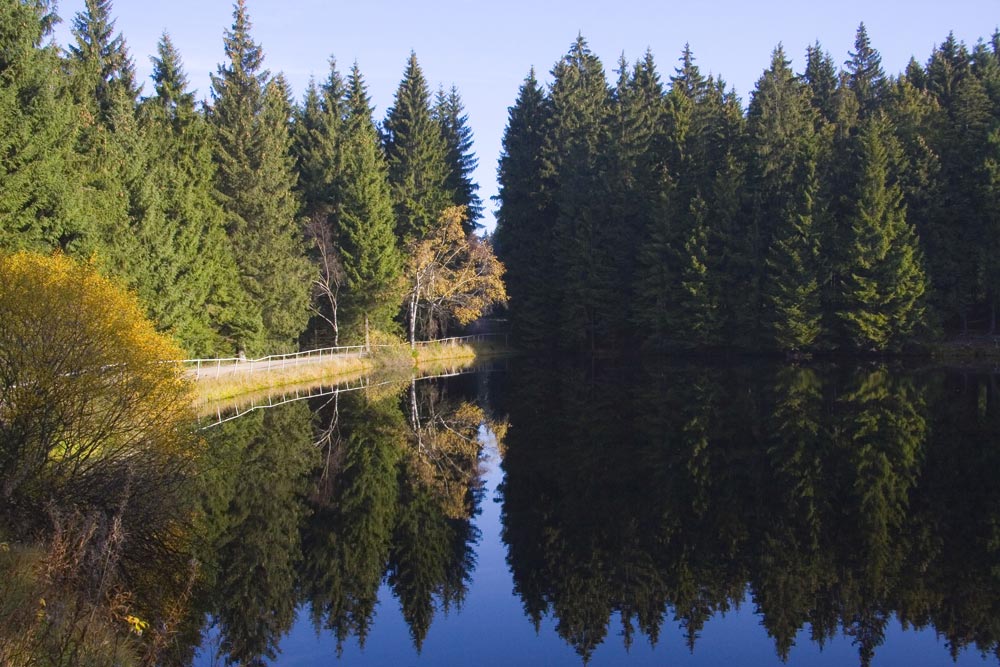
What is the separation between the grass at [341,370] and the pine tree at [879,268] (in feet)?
75.8

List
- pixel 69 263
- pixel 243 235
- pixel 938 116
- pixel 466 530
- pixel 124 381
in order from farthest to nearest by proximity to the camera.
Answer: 1. pixel 938 116
2. pixel 243 235
3. pixel 69 263
4. pixel 466 530
5. pixel 124 381

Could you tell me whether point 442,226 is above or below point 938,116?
below

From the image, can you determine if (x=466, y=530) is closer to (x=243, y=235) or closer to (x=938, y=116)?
(x=243, y=235)

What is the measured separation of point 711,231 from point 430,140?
20.5 meters

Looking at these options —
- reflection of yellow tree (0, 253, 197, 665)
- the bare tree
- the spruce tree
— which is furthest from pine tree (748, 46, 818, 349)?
reflection of yellow tree (0, 253, 197, 665)

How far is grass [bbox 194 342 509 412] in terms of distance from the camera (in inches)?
1248

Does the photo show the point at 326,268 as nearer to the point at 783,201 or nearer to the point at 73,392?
the point at 783,201

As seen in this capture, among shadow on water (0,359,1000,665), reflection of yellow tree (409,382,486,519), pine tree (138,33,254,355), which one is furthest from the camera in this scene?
pine tree (138,33,254,355)

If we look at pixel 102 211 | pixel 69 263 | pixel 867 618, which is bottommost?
pixel 867 618

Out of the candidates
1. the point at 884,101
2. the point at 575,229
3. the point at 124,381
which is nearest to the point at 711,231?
the point at 575,229

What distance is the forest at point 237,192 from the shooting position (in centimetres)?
2517

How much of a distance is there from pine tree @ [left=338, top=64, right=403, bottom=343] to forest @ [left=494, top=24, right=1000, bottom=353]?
12.2 meters

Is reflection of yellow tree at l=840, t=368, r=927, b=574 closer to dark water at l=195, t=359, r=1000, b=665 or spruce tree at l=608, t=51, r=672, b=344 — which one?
dark water at l=195, t=359, r=1000, b=665

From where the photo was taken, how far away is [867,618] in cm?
1171
